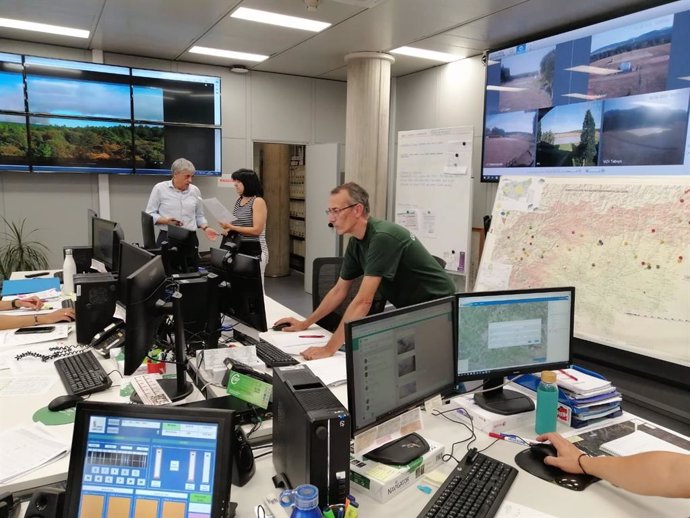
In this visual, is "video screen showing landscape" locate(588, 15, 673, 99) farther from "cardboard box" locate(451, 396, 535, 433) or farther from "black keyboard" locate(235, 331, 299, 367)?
"black keyboard" locate(235, 331, 299, 367)

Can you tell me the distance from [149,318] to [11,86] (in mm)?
4288

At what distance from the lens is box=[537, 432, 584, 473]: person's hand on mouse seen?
1.43 metres

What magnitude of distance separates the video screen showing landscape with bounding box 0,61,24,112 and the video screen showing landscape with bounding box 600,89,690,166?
526 cm

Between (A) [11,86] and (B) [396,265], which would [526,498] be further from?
(A) [11,86]

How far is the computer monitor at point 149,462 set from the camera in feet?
3.40

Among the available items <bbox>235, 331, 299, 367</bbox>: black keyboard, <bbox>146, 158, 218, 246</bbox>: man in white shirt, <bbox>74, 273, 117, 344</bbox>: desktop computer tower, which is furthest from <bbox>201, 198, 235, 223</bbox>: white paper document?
<bbox>235, 331, 299, 367</bbox>: black keyboard

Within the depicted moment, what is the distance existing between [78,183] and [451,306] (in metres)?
5.01

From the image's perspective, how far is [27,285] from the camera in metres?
3.47

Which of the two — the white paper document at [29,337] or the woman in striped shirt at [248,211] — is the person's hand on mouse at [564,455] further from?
the woman in striped shirt at [248,211]

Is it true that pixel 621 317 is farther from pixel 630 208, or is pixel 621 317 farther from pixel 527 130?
pixel 527 130

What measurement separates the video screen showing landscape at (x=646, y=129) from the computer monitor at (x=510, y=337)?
2.46 m

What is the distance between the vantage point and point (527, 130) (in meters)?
4.53

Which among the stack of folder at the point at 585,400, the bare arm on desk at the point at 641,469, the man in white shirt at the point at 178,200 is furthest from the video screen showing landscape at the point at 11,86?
the bare arm on desk at the point at 641,469

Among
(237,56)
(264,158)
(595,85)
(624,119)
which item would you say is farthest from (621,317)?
(264,158)
